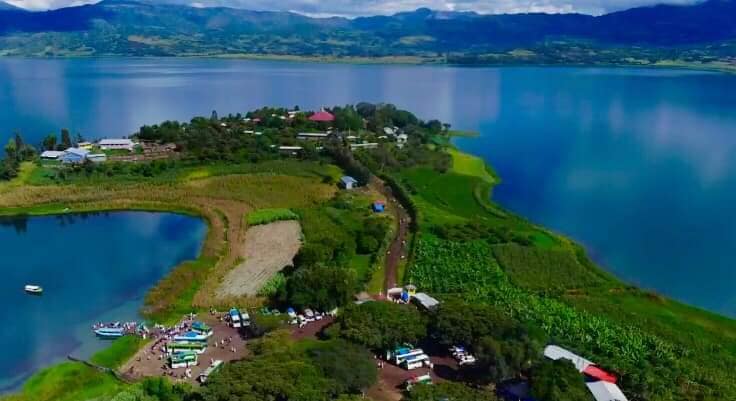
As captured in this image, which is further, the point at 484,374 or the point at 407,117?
the point at 407,117

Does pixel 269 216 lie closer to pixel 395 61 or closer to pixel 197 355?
pixel 197 355

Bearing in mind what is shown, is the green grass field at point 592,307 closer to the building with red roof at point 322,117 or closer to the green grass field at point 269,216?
the green grass field at point 269,216

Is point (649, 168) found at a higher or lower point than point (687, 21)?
lower

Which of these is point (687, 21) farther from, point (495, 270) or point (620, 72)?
point (495, 270)

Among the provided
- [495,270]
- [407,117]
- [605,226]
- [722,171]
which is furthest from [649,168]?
[495,270]

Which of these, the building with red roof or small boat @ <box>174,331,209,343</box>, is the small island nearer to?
small boat @ <box>174,331,209,343</box>

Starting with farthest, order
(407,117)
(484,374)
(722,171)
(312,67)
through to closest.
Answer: (312,67) < (407,117) < (722,171) < (484,374)

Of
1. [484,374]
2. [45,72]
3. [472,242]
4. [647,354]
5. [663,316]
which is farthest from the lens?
[45,72]
